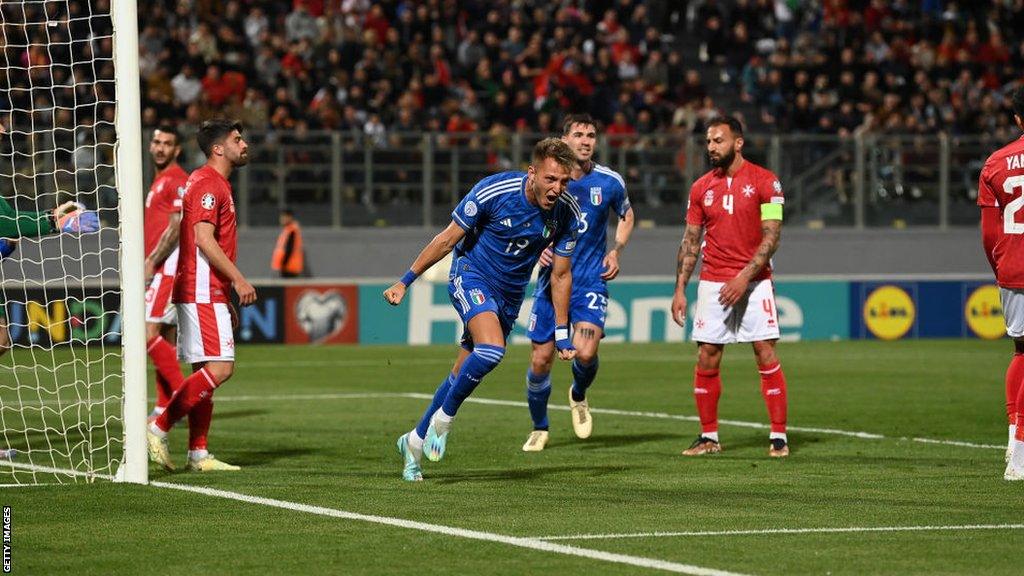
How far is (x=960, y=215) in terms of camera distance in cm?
2973

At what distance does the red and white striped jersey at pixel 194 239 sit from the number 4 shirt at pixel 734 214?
3.23 metres

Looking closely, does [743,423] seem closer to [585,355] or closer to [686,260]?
[585,355]

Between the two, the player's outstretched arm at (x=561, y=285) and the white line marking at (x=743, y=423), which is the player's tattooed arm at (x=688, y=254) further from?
the white line marking at (x=743, y=423)

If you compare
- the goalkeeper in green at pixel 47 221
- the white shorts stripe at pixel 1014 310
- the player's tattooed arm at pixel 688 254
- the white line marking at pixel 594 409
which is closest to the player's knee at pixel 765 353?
the player's tattooed arm at pixel 688 254

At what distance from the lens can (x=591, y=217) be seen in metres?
11.9

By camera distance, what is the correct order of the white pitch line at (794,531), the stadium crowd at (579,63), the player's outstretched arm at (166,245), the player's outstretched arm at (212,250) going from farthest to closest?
the stadium crowd at (579,63) < the player's outstretched arm at (166,245) < the player's outstretched arm at (212,250) < the white pitch line at (794,531)

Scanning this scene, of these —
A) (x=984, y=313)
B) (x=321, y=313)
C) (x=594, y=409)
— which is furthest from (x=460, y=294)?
(x=984, y=313)

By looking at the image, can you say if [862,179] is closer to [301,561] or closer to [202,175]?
[202,175]

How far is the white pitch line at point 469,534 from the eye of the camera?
6566 mm

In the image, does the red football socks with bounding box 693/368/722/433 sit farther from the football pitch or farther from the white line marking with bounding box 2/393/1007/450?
the white line marking with bounding box 2/393/1007/450

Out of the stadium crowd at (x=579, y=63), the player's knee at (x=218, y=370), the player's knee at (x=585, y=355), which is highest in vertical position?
the stadium crowd at (x=579, y=63)

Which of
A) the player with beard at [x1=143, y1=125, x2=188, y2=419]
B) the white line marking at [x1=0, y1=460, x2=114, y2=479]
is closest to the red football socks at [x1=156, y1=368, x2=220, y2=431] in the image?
the white line marking at [x1=0, y1=460, x2=114, y2=479]

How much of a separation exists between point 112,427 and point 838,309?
15.2 meters

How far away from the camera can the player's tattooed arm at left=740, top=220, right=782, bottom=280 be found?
1105 centimetres
